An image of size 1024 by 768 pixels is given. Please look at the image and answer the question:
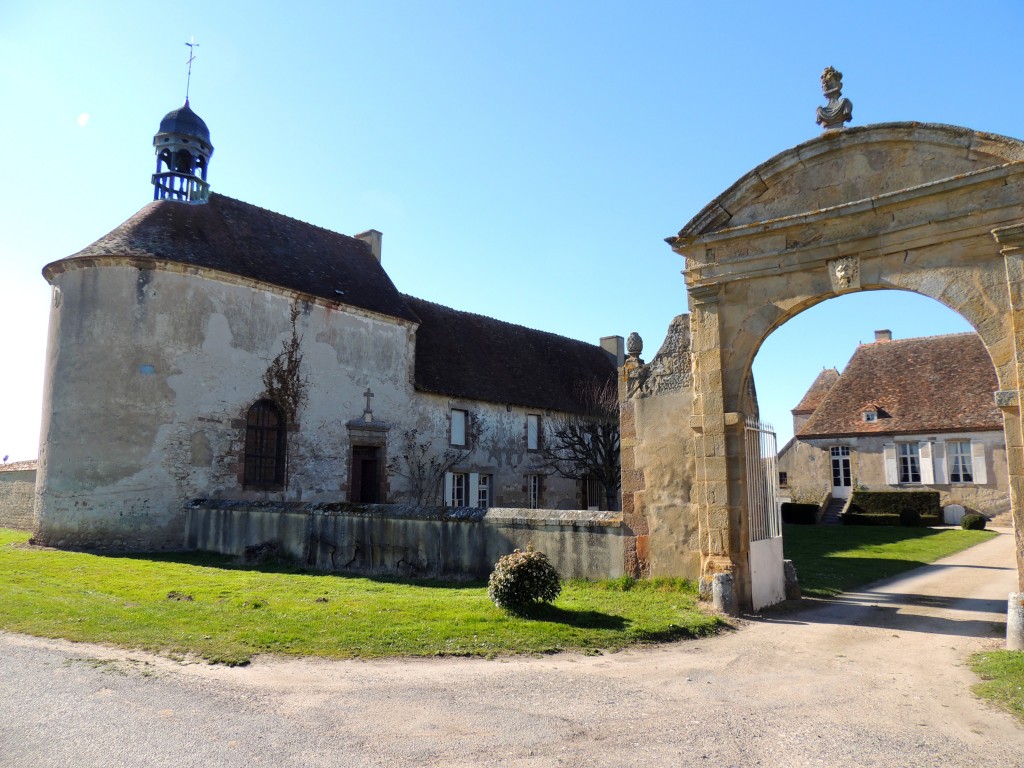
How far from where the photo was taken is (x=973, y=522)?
71.8 feet

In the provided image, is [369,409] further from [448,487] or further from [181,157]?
[181,157]

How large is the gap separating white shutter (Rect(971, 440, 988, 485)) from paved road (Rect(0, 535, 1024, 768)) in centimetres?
2034

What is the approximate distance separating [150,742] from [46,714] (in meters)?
1.04

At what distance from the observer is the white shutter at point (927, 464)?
964 inches

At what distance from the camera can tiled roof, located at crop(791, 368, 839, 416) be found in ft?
126

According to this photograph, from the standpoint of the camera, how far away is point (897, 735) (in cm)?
415

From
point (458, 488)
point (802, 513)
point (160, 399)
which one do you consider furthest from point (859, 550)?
point (160, 399)

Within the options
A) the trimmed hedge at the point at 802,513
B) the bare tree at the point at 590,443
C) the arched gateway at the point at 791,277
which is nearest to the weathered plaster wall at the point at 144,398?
the bare tree at the point at 590,443

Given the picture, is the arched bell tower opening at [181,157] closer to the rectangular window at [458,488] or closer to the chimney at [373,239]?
the chimney at [373,239]

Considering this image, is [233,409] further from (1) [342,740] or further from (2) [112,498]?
(1) [342,740]

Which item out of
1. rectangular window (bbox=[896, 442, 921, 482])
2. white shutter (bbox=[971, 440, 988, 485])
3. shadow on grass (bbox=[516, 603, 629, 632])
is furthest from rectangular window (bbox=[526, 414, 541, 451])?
shadow on grass (bbox=[516, 603, 629, 632])

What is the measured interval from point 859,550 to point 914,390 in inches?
515

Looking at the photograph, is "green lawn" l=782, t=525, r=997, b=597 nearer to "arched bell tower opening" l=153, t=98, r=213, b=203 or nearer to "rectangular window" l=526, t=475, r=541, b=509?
"rectangular window" l=526, t=475, r=541, b=509

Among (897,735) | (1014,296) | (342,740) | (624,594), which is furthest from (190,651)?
(1014,296)
